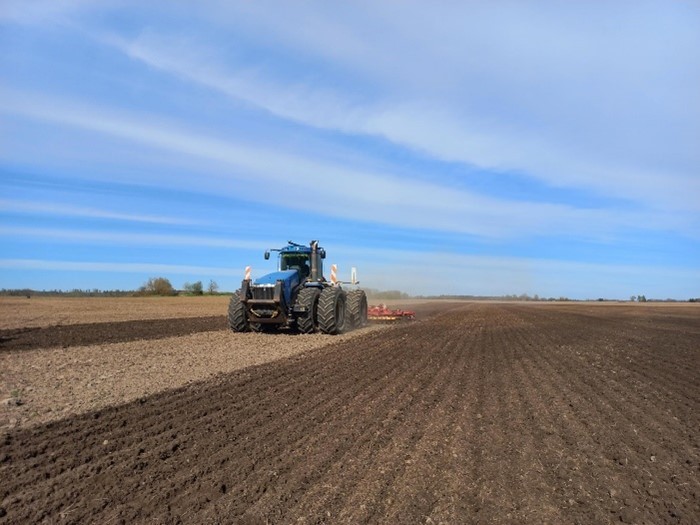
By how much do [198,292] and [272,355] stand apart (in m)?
61.1

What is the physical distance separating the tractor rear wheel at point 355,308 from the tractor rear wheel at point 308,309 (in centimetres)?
201

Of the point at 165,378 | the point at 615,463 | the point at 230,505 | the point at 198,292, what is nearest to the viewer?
the point at 230,505

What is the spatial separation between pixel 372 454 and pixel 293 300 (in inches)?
501

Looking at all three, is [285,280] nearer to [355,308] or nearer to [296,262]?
[296,262]

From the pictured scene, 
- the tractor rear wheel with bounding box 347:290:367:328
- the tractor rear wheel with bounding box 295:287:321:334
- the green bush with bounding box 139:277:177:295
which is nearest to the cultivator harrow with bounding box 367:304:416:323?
the tractor rear wheel with bounding box 347:290:367:328

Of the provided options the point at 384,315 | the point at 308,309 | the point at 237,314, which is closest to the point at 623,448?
the point at 308,309

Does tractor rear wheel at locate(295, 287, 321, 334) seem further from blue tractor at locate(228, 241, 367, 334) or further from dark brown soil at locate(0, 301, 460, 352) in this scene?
dark brown soil at locate(0, 301, 460, 352)

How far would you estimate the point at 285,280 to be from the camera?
58.1 feet

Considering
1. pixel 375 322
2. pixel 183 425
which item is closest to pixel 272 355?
pixel 183 425

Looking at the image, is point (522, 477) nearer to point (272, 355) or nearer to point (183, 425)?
point (183, 425)

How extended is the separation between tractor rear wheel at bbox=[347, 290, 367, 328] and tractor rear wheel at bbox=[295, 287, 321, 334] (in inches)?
79.3

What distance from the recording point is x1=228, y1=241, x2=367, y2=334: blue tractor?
688 inches

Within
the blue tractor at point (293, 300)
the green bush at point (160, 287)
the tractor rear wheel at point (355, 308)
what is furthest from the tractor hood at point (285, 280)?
the green bush at point (160, 287)

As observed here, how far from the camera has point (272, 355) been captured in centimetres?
1313
